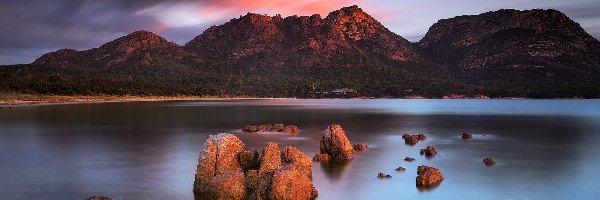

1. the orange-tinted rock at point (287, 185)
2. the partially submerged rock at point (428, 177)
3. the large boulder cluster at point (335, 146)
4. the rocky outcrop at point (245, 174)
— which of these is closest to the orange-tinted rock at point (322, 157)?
the large boulder cluster at point (335, 146)

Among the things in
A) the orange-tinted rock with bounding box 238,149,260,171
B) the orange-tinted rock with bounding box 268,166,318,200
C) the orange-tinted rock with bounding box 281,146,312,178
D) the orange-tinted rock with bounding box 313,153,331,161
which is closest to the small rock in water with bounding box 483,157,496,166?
the orange-tinted rock with bounding box 313,153,331,161

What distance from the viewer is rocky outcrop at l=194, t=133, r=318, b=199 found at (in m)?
14.4

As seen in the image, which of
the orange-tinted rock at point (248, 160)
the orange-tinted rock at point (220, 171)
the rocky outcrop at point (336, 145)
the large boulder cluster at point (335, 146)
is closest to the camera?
the orange-tinted rock at point (220, 171)

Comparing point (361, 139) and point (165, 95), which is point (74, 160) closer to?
point (361, 139)

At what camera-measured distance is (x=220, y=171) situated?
1647cm

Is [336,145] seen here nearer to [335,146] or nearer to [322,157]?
[335,146]

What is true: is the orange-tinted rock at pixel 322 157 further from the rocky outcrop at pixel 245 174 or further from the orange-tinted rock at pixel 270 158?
the orange-tinted rock at pixel 270 158

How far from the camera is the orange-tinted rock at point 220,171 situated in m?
15.4

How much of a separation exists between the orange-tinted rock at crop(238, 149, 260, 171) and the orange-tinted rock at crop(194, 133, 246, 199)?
178 millimetres

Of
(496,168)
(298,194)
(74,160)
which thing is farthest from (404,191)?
(74,160)

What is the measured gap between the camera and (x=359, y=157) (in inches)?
1031

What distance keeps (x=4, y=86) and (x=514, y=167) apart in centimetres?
12622

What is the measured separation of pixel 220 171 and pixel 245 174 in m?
0.89

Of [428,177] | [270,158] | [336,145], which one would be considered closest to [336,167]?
[336,145]
